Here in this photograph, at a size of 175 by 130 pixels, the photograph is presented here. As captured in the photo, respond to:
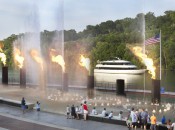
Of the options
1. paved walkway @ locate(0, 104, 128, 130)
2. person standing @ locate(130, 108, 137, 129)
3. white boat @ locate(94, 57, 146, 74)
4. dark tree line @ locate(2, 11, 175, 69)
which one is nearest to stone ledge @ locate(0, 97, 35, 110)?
paved walkway @ locate(0, 104, 128, 130)

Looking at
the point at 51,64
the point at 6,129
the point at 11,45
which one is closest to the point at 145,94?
the point at 6,129

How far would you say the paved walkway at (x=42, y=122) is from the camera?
2478cm

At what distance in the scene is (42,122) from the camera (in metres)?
26.8

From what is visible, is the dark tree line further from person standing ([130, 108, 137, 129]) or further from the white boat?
person standing ([130, 108, 137, 129])

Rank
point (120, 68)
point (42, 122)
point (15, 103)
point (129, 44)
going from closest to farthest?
1. point (42, 122)
2. point (15, 103)
3. point (120, 68)
4. point (129, 44)

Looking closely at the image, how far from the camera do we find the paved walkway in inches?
976

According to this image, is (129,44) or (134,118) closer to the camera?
(134,118)

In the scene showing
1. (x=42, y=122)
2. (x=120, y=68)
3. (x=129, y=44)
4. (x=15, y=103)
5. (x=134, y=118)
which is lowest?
(x=42, y=122)

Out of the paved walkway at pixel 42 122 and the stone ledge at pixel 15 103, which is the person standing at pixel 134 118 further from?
the stone ledge at pixel 15 103

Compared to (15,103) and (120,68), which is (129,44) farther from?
(15,103)

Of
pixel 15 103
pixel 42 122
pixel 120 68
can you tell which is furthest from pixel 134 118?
pixel 120 68

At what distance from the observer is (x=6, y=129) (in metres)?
23.8

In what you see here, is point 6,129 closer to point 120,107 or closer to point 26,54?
point 120,107

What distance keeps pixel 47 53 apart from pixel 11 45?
117ft
